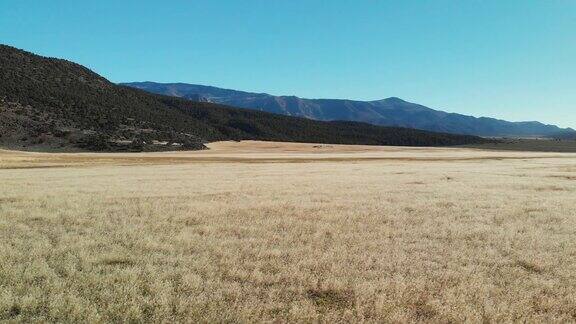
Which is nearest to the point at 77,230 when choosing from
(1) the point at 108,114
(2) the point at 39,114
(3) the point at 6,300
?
(3) the point at 6,300

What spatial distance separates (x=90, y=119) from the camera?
128 metres

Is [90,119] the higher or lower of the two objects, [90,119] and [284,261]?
the higher

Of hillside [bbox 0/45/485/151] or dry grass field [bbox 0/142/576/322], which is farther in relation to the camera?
hillside [bbox 0/45/485/151]

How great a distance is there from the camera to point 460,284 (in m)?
10.5

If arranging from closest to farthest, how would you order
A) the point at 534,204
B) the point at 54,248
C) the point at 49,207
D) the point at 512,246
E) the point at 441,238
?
the point at 54,248 < the point at 512,246 < the point at 441,238 < the point at 49,207 < the point at 534,204

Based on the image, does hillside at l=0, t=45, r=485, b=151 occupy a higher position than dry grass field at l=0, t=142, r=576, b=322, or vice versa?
hillside at l=0, t=45, r=485, b=151

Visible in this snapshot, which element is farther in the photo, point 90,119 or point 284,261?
point 90,119

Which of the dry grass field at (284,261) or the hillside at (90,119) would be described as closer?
the dry grass field at (284,261)

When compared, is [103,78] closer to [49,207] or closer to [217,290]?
[49,207]

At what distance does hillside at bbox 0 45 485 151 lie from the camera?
112688 millimetres

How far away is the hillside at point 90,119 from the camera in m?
113

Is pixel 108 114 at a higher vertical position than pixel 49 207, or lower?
higher

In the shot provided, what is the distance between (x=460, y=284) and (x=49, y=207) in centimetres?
1597

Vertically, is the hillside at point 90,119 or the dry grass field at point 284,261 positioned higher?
the hillside at point 90,119
